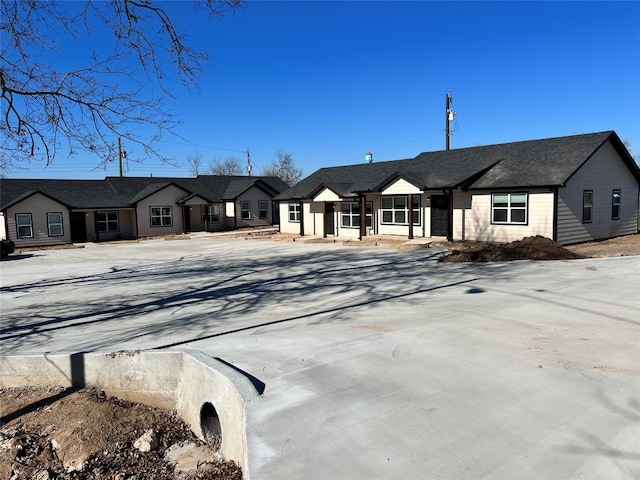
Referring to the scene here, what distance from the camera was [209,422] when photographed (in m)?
5.20

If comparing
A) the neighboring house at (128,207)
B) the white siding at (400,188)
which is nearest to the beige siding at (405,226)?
the white siding at (400,188)

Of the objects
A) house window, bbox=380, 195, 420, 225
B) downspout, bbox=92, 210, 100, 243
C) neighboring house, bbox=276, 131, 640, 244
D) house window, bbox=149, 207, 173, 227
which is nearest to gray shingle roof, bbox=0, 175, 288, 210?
downspout, bbox=92, 210, 100, 243

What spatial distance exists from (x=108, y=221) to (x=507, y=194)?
2919cm

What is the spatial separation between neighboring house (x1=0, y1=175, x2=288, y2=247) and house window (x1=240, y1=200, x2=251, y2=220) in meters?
0.04

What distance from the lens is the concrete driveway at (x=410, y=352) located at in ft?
11.9

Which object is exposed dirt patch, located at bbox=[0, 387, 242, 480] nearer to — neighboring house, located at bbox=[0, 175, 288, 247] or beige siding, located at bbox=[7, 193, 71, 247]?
beige siding, located at bbox=[7, 193, 71, 247]

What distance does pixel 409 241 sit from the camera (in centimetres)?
2341

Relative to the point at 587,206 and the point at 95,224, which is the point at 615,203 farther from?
the point at 95,224

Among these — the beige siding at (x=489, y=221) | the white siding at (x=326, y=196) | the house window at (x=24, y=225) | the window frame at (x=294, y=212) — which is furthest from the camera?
the window frame at (x=294, y=212)

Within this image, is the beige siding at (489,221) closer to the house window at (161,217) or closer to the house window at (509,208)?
the house window at (509,208)

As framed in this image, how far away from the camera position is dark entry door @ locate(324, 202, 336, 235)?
101 feet

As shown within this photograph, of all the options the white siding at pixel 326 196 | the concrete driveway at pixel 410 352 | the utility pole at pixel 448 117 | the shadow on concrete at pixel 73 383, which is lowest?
the shadow on concrete at pixel 73 383

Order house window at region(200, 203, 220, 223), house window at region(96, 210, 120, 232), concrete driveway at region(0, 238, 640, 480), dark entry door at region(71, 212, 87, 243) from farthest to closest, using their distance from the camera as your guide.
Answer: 1. house window at region(200, 203, 220, 223)
2. house window at region(96, 210, 120, 232)
3. dark entry door at region(71, 212, 87, 243)
4. concrete driveway at region(0, 238, 640, 480)

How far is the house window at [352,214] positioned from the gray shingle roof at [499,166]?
3.13ft
